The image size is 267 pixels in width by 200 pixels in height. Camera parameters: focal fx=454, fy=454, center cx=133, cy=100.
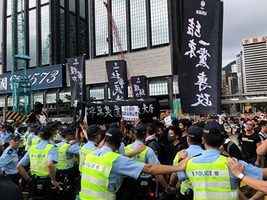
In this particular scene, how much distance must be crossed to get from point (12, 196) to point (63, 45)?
78627 millimetres

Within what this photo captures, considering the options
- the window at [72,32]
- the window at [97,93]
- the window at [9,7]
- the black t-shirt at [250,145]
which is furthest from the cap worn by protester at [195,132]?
the window at [9,7]

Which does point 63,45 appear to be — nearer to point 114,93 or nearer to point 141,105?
point 114,93

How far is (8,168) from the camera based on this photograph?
815 cm

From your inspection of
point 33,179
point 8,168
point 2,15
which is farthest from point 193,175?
point 2,15

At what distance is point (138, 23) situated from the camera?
64625 mm

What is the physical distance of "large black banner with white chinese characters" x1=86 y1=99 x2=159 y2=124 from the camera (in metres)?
10.7

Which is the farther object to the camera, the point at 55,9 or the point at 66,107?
the point at 55,9

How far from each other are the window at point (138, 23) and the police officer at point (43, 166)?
57.2 metres

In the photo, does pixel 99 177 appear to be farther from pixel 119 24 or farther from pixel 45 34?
pixel 45 34

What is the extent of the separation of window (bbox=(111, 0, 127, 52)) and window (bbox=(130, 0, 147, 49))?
1.71 m

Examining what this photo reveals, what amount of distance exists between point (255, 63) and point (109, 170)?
154204 mm

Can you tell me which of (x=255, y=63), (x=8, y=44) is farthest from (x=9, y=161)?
(x=255, y=63)

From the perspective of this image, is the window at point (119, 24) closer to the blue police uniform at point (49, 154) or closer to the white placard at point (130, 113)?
the white placard at point (130, 113)

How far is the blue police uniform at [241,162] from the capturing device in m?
3.91
